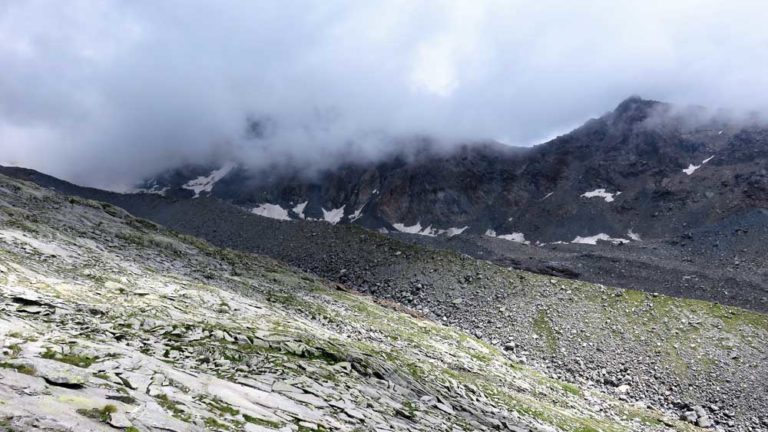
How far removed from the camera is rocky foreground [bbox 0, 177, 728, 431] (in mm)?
11547

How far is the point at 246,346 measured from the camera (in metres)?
18.5

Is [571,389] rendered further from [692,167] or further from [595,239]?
[692,167]

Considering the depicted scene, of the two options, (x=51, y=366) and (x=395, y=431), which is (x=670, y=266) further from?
(x=51, y=366)

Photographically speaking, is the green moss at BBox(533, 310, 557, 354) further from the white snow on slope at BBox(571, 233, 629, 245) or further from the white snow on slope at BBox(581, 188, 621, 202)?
the white snow on slope at BBox(581, 188, 621, 202)

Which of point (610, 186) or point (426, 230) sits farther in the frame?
point (426, 230)

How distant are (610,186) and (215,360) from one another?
17584 cm

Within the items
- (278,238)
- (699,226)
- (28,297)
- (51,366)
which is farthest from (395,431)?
(699,226)

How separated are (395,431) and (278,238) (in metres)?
79.3

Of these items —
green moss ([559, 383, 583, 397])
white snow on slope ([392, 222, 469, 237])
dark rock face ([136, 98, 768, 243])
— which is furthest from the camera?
white snow on slope ([392, 222, 469, 237])

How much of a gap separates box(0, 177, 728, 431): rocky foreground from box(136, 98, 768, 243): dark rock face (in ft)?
409

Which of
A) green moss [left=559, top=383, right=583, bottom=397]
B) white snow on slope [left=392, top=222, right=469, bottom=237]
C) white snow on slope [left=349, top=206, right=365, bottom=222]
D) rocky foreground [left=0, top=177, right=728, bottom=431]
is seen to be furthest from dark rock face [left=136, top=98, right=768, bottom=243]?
rocky foreground [left=0, top=177, right=728, bottom=431]

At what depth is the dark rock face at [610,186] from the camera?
143m

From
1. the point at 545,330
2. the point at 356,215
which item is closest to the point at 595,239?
the point at 356,215

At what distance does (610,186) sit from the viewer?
16688cm
